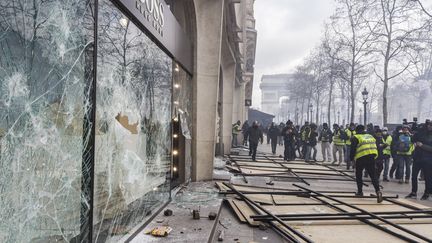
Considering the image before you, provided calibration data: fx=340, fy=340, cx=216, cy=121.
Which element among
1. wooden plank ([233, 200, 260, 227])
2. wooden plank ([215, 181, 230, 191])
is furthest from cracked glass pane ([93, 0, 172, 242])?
wooden plank ([215, 181, 230, 191])

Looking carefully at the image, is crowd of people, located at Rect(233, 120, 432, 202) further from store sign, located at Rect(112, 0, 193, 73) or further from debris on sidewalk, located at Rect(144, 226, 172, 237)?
debris on sidewalk, located at Rect(144, 226, 172, 237)

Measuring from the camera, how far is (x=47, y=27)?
107 inches

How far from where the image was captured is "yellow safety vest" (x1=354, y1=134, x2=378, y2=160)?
8.47 meters

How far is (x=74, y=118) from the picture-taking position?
10.3ft

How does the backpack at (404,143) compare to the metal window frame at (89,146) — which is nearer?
the metal window frame at (89,146)

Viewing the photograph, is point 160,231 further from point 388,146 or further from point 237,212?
point 388,146

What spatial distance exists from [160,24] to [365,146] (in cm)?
586

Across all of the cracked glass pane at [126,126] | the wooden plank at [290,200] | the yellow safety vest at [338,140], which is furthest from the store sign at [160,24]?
the yellow safety vest at [338,140]

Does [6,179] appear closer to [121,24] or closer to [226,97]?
[121,24]

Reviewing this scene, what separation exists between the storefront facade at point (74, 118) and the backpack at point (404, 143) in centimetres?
895

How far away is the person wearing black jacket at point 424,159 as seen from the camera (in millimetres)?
8773

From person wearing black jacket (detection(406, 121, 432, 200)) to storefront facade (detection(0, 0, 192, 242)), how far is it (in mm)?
7214

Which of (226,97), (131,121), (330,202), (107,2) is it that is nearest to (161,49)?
(131,121)

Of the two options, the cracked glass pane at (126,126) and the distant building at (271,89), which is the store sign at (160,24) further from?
the distant building at (271,89)
